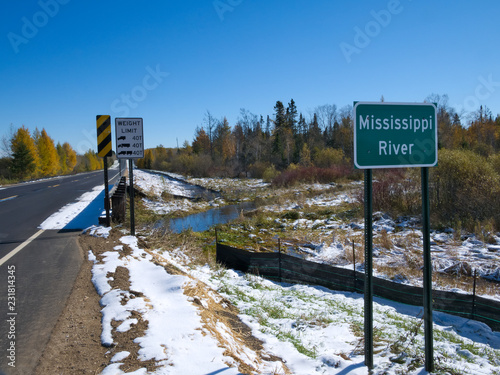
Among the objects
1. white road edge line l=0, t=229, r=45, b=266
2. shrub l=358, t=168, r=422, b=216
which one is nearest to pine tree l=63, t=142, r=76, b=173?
shrub l=358, t=168, r=422, b=216

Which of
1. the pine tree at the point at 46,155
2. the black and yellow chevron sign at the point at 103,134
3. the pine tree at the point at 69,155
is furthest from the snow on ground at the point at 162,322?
the pine tree at the point at 69,155

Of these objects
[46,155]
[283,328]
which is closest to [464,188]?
[283,328]

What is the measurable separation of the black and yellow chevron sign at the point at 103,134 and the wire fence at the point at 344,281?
384 centimetres

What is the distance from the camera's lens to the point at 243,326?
4363 mm

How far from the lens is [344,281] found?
733 cm

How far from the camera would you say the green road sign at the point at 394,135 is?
10.4 feet

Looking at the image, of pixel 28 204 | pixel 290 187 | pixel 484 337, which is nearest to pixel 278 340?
A: pixel 484 337

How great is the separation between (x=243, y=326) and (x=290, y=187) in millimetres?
28748

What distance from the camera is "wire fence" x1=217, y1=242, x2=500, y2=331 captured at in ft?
18.9

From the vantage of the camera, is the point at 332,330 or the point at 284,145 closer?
the point at 332,330

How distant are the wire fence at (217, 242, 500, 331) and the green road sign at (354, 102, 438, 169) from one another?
13.2 feet

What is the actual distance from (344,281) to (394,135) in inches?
193

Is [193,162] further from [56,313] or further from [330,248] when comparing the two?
[56,313]

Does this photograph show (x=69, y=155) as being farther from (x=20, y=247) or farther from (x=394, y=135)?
(x=394, y=135)
